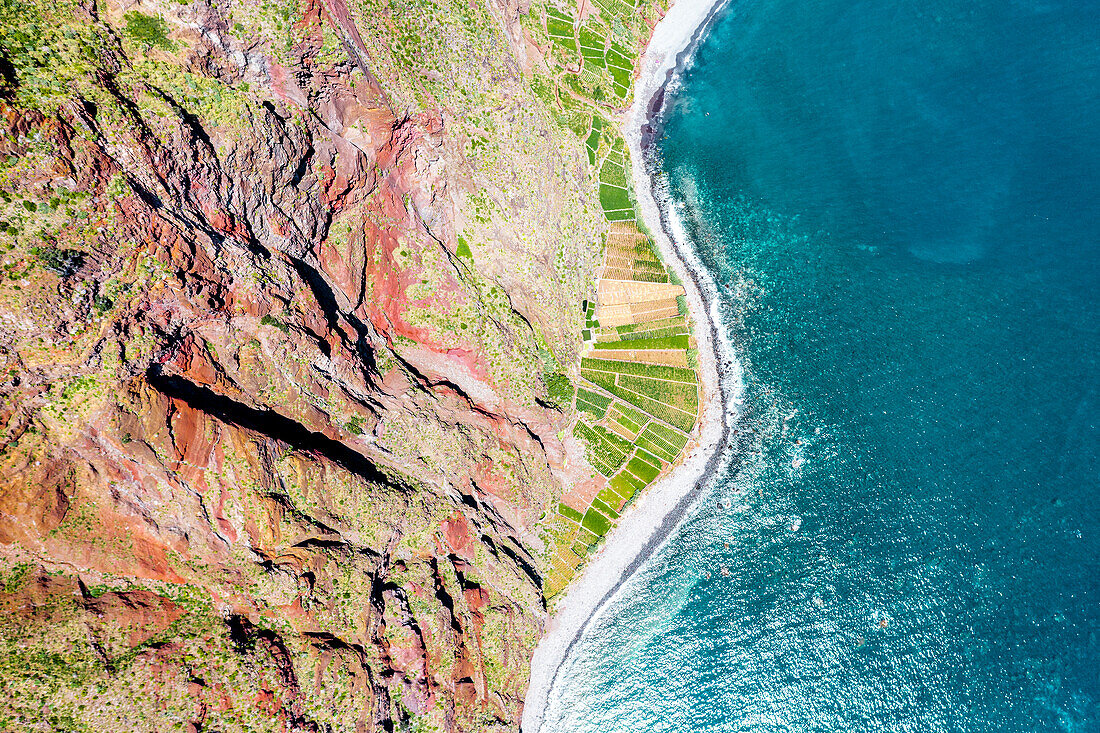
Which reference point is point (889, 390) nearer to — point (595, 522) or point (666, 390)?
point (666, 390)

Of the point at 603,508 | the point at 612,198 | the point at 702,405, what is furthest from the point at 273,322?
the point at 702,405

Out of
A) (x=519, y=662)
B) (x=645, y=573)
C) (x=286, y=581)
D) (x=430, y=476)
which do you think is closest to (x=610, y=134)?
(x=430, y=476)

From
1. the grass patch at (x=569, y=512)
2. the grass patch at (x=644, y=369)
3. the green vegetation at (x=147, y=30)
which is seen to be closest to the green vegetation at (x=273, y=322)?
the green vegetation at (x=147, y=30)

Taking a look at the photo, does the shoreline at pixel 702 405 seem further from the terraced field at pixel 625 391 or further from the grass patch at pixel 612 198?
the grass patch at pixel 612 198

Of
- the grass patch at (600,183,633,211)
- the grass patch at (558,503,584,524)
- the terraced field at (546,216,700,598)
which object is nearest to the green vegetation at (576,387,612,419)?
the terraced field at (546,216,700,598)

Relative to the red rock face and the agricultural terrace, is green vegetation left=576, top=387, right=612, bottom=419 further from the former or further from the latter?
the red rock face

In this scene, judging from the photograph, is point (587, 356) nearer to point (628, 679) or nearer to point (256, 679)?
point (628, 679)
